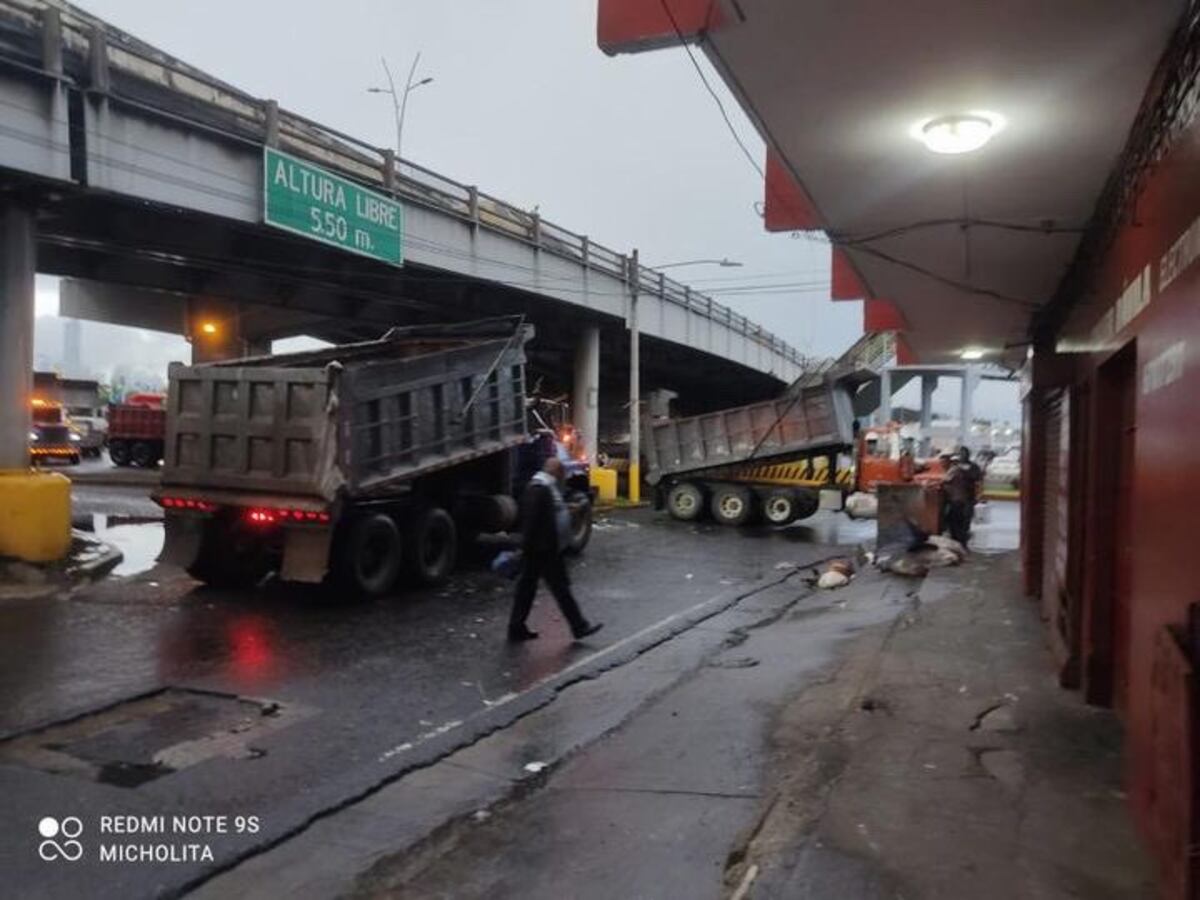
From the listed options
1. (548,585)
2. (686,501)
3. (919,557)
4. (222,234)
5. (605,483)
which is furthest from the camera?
(605,483)

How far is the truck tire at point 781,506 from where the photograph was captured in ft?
67.6

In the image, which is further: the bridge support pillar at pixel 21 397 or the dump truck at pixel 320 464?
the bridge support pillar at pixel 21 397

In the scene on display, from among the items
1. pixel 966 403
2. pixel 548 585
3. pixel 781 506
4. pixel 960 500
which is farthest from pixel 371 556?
pixel 966 403

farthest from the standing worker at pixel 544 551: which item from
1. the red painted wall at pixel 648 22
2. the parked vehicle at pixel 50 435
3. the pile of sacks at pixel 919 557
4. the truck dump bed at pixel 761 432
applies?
the parked vehicle at pixel 50 435

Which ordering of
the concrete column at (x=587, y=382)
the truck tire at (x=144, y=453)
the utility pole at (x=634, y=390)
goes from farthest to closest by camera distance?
the truck tire at (x=144, y=453), the concrete column at (x=587, y=382), the utility pole at (x=634, y=390)

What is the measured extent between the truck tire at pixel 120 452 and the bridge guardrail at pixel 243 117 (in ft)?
60.1

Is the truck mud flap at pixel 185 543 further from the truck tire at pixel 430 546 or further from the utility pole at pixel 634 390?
the utility pole at pixel 634 390

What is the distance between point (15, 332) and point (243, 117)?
17.0ft

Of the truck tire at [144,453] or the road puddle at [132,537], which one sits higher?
the truck tire at [144,453]

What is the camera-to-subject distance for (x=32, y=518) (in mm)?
10898

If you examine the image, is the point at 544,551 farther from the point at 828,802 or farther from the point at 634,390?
the point at 634,390

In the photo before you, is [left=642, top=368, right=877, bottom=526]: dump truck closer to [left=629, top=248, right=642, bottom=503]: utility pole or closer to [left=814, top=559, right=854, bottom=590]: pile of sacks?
[left=629, top=248, right=642, bottom=503]: utility pole

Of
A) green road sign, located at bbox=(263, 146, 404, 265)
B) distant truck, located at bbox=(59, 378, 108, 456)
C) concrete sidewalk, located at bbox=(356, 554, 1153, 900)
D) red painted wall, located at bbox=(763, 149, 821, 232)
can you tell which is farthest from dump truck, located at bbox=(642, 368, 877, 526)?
distant truck, located at bbox=(59, 378, 108, 456)

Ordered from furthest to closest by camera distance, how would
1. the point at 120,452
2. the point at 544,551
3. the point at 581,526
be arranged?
the point at 120,452, the point at 581,526, the point at 544,551
